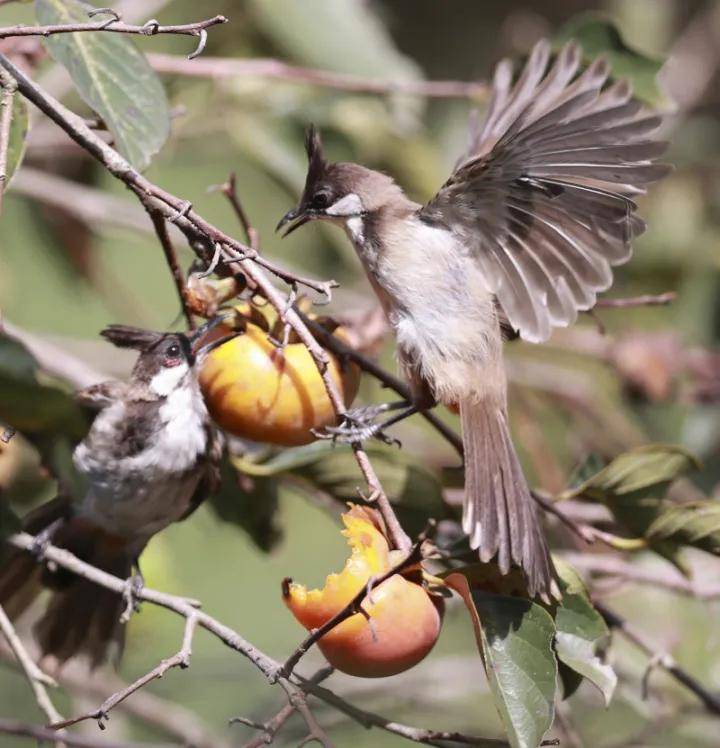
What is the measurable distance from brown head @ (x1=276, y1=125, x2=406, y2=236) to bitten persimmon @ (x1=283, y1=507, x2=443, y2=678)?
903mm

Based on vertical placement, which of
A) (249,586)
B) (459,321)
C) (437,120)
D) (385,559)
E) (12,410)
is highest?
(437,120)

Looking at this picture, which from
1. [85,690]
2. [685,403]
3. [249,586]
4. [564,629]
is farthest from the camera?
[249,586]

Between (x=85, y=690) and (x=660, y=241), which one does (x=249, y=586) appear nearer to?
(x=85, y=690)

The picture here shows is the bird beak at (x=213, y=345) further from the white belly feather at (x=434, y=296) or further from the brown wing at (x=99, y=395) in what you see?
the white belly feather at (x=434, y=296)

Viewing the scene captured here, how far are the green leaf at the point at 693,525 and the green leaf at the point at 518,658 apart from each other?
0.40 m

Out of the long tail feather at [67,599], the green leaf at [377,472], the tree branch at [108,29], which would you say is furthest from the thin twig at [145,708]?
the tree branch at [108,29]

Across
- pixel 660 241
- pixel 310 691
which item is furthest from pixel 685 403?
pixel 310 691

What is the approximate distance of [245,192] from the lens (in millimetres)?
4762

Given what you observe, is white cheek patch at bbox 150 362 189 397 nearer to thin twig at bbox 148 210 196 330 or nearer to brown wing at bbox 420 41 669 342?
thin twig at bbox 148 210 196 330

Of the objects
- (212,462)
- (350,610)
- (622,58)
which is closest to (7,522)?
(212,462)

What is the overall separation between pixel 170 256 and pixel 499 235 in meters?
0.86

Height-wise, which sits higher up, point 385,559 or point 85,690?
point 385,559

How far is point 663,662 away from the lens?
2156mm

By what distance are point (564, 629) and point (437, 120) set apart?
9.12 ft
